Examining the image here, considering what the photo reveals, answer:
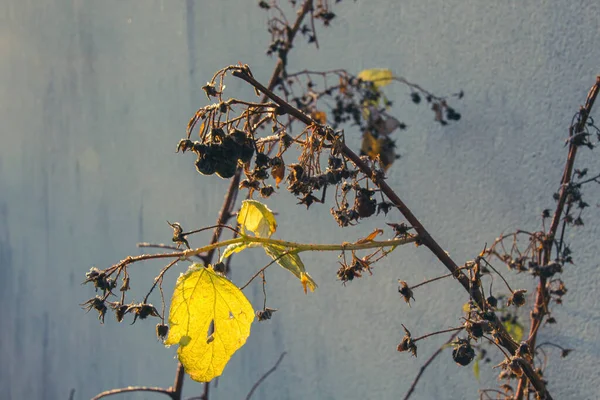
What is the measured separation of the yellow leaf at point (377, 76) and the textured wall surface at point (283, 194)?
0.07 m

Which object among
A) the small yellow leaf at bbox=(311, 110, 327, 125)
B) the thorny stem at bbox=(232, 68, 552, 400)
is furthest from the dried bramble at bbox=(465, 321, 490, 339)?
the small yellow leaf at bbox=(311, 110, 327, 125)

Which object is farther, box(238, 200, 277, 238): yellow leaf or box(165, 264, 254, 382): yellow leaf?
box(238, 200, 277, 238): yellow leaf

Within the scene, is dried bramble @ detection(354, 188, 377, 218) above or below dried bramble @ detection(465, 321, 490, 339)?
above

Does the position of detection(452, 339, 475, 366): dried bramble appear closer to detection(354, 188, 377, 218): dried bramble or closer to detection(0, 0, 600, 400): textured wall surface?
detection(354, 188, 377, 218): dried bramble

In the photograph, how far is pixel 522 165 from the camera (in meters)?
1.39

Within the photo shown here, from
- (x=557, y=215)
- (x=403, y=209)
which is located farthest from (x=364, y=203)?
(x=557, y=215)

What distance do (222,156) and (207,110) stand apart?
0.05 meters

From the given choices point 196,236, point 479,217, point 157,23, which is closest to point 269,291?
point 196,236

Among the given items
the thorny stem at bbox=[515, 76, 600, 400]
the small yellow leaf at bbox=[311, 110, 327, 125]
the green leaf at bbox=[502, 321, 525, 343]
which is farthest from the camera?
the small yellow leaf at bbox=[311, 110, 327, 125]

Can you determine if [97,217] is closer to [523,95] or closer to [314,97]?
[314,97]

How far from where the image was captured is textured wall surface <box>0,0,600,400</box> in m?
1.36

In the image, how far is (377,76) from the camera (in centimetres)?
155

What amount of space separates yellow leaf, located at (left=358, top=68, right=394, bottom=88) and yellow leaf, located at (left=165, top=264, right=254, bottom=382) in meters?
0.95

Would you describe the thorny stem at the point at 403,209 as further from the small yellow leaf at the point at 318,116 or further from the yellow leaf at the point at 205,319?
the small yellow leaf at the point at 318,116
